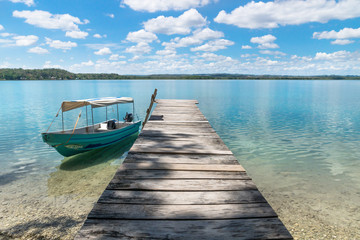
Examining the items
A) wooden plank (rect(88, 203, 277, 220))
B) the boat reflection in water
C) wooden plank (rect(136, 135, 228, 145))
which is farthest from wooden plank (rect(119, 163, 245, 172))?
the boat reflection in water

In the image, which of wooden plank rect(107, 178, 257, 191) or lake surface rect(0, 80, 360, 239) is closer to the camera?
wooden plank rect(107, 178, 257, 191)

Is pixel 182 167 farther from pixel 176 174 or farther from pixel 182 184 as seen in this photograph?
pixel 182 184

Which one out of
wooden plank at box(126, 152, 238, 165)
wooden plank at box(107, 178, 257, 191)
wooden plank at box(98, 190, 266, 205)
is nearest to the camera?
wooden plank at box(98, 190, 266, 205)

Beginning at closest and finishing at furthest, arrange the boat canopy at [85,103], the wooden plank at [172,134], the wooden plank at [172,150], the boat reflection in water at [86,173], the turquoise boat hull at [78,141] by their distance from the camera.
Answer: the wooden plank at [172,150], the wooden plank at [172,134], the boat reflection in water at [86,173], the turquoise boat hull at [78,141], the boat canopy at [85,103]

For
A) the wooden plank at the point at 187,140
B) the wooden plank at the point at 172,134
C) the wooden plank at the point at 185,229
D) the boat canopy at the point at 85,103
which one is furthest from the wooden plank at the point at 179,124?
the wooden plank at the point at 185,229

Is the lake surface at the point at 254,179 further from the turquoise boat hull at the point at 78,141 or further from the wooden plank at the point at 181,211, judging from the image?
the wooden plank at the point at 181,211

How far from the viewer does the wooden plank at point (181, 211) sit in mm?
3042

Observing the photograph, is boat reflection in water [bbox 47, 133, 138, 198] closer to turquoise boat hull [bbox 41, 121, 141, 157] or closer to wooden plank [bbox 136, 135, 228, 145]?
turquoise boat hull [bbox 41, 121, 141, 157]

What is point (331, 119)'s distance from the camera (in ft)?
91.5

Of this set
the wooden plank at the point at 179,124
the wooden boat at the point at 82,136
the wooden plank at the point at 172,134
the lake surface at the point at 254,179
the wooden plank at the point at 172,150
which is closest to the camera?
the wooden plank at the point at 172,150

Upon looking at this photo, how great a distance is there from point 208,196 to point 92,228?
1786 mm

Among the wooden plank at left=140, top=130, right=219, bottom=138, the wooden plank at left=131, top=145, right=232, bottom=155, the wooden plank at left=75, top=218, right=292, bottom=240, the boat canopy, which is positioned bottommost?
the wooden plank at left=75, top=218, right=292, bottom=240

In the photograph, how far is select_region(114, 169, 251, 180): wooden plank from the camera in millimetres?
4344

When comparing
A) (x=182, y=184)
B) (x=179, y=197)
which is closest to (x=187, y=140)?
(x=182, y=184)
